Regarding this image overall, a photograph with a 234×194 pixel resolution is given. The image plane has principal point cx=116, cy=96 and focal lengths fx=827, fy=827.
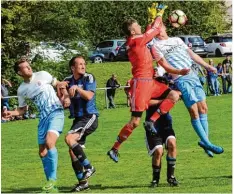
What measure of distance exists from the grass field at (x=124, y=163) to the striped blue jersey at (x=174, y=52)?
192 centimetres

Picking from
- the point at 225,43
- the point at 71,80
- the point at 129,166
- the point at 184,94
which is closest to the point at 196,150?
the point at 129,166

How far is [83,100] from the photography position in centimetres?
1305

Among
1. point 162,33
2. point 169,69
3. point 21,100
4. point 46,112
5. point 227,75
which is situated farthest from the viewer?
point 227,75

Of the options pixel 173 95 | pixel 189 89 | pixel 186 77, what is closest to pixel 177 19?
pixel 186 77

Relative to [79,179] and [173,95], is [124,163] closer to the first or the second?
[173,95]

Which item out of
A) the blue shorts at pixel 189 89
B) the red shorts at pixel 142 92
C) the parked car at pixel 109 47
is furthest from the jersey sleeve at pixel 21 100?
the parked car at pixel 109 47

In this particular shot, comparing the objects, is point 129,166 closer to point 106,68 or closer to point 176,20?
point 176,20

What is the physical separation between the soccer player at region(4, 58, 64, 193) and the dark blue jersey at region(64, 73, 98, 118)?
11.2 inches

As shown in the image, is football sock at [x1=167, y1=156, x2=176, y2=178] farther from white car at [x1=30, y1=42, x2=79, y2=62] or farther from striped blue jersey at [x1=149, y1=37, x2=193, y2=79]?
white car at [x1=30, y1=42, x2=79, y2=62]

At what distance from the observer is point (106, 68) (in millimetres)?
48938

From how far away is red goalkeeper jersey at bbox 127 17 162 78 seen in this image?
43.6 feet

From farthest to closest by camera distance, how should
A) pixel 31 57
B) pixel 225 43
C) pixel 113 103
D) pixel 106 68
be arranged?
pixel 225 43 < pixel 106 68 < pixel 31 57 < pixel 113 103

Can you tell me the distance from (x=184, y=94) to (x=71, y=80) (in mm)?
2161

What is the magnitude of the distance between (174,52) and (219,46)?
40.7 metres
